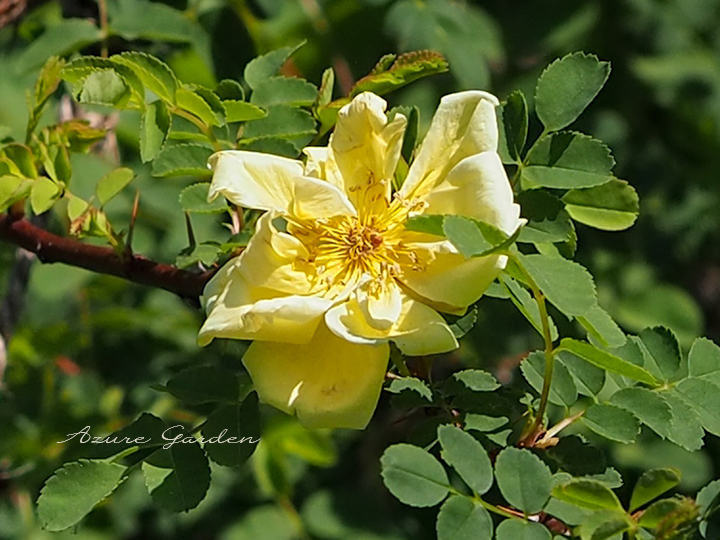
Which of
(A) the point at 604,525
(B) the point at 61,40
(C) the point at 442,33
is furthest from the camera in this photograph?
(C) the point at 442,33

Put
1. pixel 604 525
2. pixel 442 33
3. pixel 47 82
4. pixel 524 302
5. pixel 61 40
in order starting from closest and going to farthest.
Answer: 1. pixel 604 525
2. pixel 524 302
3. pixel 47 82
4. pixel 61 40
5. pixel 442 33

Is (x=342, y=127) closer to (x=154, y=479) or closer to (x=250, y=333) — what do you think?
(x=250, y=333)

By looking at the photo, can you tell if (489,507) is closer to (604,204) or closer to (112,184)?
(604,204)

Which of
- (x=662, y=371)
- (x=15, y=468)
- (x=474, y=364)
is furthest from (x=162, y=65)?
(x=474, y=364)

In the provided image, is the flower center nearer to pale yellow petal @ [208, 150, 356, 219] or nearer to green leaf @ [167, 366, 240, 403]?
pale yellow petal @ [208, 150, 356, 219]

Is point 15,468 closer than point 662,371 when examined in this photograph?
No

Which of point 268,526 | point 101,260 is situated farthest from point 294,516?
point 101,260
